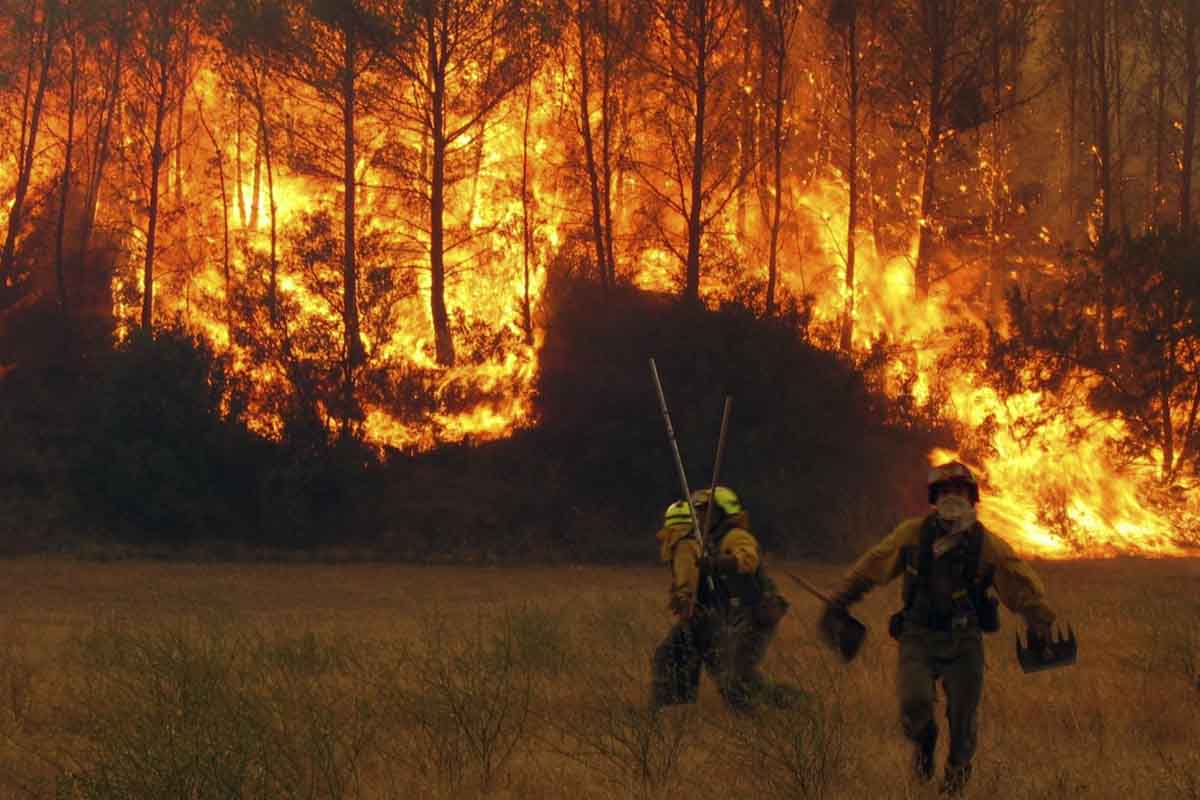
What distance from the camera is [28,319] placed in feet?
127

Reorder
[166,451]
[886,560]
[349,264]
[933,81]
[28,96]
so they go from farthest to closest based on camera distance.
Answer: [28,96]
[933,81]
[349,264]
[166,451]
[886,560]

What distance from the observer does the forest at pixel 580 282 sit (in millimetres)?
32062

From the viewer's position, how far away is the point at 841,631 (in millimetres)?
7641

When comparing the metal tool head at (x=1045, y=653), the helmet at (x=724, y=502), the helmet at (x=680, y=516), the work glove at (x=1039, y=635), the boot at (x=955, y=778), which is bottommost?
the boot at (x=955, y=778)

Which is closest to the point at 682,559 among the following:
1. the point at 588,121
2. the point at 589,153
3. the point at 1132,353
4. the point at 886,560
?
the point at 886,560

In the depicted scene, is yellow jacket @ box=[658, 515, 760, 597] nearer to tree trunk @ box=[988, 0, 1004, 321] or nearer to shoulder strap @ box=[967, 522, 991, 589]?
shoulder strap @ box=[967, 522, 991, 589]

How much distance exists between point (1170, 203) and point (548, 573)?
98.1 feet

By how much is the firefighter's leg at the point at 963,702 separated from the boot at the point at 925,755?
16cm

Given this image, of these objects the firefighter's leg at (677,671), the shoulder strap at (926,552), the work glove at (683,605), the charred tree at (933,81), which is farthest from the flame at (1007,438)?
the shoulder strap at (926,552)

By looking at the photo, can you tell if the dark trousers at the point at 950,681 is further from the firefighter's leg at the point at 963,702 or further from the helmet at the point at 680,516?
the helmet at the point at 680,516

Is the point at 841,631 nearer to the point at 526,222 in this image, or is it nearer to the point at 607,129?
the point at 607,129

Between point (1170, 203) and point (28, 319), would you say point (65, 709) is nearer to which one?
point (28, 319)

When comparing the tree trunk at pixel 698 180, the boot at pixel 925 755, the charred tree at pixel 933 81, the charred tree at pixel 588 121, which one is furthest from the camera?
the charred tree at pixel 933 81

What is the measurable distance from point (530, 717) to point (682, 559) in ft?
6.26
